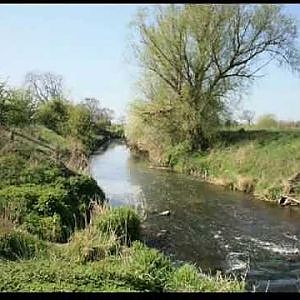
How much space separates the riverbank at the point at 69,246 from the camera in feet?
20.4

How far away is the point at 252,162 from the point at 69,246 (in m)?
13.4

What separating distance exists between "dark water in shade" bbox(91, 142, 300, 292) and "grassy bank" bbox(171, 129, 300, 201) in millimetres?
985

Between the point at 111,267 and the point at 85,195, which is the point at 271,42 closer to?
the point at 85,195

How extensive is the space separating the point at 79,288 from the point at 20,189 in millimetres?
5958

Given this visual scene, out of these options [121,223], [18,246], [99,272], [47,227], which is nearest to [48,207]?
[47,227]

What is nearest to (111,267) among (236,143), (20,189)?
(20,189)

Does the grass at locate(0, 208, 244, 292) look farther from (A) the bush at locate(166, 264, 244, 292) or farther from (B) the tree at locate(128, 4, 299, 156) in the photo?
(B) the tree at locate(128, 4, 299, 156)

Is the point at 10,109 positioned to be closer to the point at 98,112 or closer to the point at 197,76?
the point at 197,76

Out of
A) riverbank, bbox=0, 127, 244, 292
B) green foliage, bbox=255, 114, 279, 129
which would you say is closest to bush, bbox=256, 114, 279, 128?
green foliage, bbox=255, 114, 279, 129

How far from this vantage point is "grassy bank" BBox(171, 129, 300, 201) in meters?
17.6

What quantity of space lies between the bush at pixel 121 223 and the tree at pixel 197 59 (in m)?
15.3

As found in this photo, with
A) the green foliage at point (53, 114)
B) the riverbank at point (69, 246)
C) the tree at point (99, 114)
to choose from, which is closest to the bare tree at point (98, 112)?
the tree at point (99, 114)

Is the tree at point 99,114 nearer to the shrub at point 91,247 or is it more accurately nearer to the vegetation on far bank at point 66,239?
the vegetation on far bank at point 66,239

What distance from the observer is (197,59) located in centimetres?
2538
